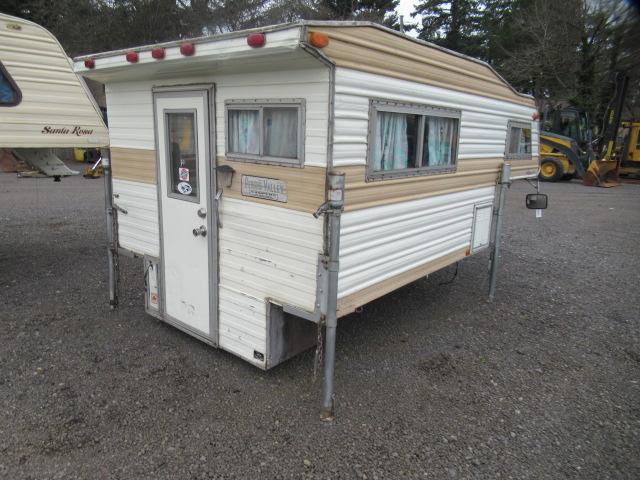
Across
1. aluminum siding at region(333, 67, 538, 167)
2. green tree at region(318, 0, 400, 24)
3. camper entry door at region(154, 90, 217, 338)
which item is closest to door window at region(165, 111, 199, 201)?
camper entry door at region(154, 90, 217, 338)

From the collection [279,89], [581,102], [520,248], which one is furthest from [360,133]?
[581,102]

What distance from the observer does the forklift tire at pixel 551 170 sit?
16.7 m

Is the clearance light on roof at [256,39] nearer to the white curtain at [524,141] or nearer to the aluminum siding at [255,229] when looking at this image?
the aluminum siding at [255,229]

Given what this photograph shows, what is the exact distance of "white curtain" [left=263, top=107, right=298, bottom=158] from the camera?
121 inches

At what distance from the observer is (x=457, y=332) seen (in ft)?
15.4

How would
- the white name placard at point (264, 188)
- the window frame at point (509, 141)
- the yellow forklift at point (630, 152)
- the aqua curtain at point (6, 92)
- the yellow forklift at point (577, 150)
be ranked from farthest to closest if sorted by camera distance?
1. the yellow forklift at point (630, 152)
2. the yellow forklift at point (577, 150)
3. the window frame at point (509, 141)
4. the aqua curtain at point (6, 92)
5. the white name placard at point (264, 188)

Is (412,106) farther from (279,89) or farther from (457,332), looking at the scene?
(457,332)

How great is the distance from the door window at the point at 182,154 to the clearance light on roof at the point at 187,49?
0.54 m

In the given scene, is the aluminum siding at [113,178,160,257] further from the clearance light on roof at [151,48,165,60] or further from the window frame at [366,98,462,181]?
the window frame at [366,98,462,181]

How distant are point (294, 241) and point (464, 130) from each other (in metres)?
2.19

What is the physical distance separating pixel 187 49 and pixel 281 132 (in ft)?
2.62

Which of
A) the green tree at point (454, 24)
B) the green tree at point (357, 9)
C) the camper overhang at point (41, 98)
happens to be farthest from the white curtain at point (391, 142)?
the green tree at point (454, 24)

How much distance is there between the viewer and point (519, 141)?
5793mm

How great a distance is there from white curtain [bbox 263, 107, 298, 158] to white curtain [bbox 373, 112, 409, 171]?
0.60 metres
